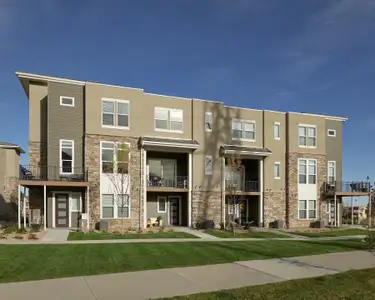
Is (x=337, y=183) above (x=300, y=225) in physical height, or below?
above

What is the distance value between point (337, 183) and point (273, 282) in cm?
2340

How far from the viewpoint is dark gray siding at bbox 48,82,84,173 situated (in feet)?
68.4

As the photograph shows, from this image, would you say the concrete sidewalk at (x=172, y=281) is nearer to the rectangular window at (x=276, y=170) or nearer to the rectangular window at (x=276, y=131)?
the rectangular window at (x=276, y=170)

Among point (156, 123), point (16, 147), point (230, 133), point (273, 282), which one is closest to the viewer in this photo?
point (273, 282)

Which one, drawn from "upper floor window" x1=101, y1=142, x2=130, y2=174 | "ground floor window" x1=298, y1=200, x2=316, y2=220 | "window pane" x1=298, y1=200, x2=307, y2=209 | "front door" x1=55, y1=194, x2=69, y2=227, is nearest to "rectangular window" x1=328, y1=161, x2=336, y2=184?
"ground floor window" x1=298, y1=200, x2=316, y2=220

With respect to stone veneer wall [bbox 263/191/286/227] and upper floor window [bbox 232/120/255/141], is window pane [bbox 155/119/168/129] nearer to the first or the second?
upper floor window [bbox 232/120/255/141]

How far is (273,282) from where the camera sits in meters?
8.16

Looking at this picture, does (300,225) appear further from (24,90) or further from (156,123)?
(24,90)

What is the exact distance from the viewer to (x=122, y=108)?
22.3 meters

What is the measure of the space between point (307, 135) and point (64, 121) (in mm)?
18006

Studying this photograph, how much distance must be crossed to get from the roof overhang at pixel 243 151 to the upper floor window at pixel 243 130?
94 cm

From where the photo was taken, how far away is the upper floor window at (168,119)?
23.3 metres

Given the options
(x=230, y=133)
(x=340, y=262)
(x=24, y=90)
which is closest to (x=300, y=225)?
(x=230, y=133)

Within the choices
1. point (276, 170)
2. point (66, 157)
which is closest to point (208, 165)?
point (276, 170)
